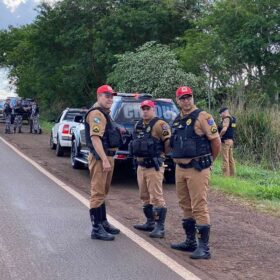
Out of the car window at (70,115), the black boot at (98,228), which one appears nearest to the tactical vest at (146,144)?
the black boot at (98,228)

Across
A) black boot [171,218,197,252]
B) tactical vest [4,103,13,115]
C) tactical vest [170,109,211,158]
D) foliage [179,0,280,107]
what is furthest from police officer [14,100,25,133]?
tactical vest [170,109,211,158]

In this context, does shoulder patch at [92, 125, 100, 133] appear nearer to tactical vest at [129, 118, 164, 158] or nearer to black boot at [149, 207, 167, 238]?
tactical vest at [129, 118, 164, 158]

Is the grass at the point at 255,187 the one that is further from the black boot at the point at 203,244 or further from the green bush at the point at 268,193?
the black boot at the point at 203,244

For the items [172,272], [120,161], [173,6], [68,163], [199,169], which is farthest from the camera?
[173,6]

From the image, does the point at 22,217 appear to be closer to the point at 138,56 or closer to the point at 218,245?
the point at 218,245

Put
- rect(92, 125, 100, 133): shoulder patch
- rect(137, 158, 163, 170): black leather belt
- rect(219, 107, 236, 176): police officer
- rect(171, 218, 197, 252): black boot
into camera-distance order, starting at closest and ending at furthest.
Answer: rect(171, 218, 197, 252): black boot
rect(92, 125, 100, 133): shoulder patch
rect(137, 158, 163, 170): black leather belt
rect(219, 107, 236, 176): police officer

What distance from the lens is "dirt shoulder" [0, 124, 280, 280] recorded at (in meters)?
6.27

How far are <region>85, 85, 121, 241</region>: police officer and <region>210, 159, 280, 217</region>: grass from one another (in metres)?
3.26

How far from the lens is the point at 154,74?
22.1 meters

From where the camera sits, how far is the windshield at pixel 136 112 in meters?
12.0

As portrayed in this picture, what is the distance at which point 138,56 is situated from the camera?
22.8 metres

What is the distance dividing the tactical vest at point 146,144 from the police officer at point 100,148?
0.38 m

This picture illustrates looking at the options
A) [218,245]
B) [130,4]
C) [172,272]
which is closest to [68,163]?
[218,245]

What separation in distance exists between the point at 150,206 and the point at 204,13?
19.7m
